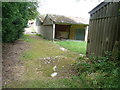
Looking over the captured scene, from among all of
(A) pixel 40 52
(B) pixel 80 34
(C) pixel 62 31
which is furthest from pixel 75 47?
(B) pixel 80 34

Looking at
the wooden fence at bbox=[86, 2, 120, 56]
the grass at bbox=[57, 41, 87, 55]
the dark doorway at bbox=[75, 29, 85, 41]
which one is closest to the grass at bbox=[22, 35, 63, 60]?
the grass at bbox=[57, 41, 87, 55]

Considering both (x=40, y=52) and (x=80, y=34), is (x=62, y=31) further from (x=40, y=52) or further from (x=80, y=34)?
(x=40, y=52)

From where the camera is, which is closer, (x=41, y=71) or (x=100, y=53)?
(x=41, y=71)

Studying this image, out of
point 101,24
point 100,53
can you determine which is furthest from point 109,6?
point 100,53

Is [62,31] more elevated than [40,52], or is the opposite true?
[62,31]

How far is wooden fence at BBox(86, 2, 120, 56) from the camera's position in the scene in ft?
13.0

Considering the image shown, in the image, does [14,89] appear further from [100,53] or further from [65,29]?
[65,29]

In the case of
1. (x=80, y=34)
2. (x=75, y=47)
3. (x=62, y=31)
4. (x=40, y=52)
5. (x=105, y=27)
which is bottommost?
(x=40, y=52)

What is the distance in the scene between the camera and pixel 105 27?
4586mm

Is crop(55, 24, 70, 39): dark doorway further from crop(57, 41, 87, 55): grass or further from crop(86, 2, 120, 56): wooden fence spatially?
crop(86, 2, 120, 56): wooden fence

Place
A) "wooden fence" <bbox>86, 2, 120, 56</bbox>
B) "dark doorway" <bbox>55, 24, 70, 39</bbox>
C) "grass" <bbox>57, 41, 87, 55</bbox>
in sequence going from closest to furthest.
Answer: "wooden fence" <bbox>86, 2, 120, 56</bbox>
"grass" <bbox>57, 41, 87, 55</bbox>
"dark doorway" <bbox>55, 24, 70, 39</bbox>

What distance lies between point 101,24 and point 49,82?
11.1 feet

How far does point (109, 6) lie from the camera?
4379mm

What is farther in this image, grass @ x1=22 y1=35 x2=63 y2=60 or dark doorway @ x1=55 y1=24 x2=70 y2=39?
dark doorway @ x1=55 y1=24 x2=70 y2=39
